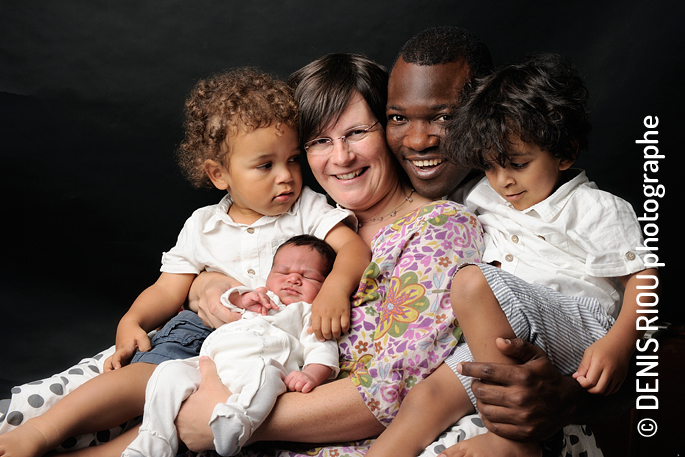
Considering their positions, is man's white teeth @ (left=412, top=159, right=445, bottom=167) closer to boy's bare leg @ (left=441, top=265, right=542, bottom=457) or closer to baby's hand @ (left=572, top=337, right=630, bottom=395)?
boy's bare leg @ (left=441, top=265, right=542, bottom=457)

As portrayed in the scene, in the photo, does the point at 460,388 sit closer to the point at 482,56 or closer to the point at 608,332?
the point at 608,332

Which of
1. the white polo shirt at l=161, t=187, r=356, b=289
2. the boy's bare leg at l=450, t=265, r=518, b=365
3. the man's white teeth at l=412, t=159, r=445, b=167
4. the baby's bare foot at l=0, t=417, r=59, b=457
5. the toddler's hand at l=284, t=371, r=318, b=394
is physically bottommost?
the baby's bare foot at l=0, t=417, r=59, b=457

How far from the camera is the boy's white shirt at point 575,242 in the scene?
6.60 feet

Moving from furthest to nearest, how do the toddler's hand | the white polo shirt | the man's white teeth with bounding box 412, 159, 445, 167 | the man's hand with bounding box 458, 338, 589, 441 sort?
the white polo shirt
the man's white teeth with bounding box 412, 159, 445, 167
the toddler's hand
the man's hand with bounding box 458, 338, 589, 441

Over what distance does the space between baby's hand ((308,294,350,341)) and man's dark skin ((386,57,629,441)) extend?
478 millimetres

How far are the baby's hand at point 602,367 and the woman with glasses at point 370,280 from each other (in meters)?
0.39

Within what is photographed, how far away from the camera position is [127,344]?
235cm

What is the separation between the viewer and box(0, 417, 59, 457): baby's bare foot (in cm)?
189

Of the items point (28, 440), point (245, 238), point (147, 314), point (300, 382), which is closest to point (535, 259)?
point (300, 382)

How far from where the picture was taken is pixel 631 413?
276 cm

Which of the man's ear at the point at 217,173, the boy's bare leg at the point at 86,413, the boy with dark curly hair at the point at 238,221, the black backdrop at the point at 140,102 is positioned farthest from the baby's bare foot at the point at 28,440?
the black backdrop at the point at 140,102

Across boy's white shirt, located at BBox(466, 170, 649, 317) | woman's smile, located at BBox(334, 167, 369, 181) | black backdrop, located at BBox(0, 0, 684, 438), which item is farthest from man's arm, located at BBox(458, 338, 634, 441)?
black backdrop, located at BBox(0, 0, 684, 438)

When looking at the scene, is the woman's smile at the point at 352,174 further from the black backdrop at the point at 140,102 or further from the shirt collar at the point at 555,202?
the black backdrop at the point at 140,102

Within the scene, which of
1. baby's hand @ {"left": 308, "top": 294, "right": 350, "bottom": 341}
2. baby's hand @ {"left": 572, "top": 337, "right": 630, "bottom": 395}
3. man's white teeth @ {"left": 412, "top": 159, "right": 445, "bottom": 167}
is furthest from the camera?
man's white teeth @ {"left": 412, "top": 159, "right": 445, "bottom": 167}
